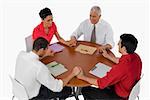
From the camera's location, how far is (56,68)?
4.18 meters

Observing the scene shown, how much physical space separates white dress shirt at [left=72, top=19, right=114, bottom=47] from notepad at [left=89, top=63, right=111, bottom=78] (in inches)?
28.5

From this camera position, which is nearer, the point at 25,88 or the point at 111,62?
the point at 25,88

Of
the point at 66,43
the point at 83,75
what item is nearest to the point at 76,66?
the point at 83,75

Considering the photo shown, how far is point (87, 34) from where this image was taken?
5164 millimetres

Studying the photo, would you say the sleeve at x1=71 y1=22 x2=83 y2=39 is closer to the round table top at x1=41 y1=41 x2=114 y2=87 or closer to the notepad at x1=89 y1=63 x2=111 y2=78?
the round table top at x1=41 y1=41 x2=114 y2=87

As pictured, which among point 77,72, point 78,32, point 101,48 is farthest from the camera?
Answer: point 78,32

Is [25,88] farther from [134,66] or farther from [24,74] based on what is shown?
[134,66]

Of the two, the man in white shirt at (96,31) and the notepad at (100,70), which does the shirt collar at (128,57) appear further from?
the man in white shirt at (96,31)

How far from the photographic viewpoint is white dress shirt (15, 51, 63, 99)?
147 inches

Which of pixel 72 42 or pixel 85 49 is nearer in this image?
pixel 85 49

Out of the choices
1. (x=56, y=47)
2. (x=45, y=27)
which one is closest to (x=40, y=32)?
(x=45, y=27)

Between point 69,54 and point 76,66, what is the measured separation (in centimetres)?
36

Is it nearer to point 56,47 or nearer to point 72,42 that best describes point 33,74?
point 56,47

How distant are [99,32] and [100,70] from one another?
104cm
